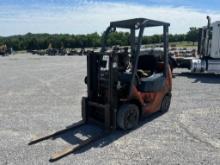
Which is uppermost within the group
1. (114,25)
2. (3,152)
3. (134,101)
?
(114,25)

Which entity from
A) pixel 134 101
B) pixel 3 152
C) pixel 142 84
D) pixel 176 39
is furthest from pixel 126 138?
pixel 176 39

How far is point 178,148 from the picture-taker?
21.3 ft

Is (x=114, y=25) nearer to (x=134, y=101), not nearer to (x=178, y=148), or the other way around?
(x=134, y=101)

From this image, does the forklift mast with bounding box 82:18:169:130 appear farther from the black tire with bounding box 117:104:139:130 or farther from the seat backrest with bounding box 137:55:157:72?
the seat backrest with bounding box 137:55:157:72

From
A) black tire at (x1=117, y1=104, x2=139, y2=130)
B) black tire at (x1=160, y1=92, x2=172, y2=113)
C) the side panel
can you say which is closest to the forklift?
black tire at (x1=117, y1=104, x2=139, y2=130)

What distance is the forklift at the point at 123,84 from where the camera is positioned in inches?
293

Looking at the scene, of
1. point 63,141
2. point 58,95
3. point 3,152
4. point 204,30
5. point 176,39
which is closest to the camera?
point 3,152

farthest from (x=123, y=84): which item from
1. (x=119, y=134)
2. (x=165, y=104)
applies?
(x=165, y=104)

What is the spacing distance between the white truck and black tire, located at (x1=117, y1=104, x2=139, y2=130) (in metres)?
11.3

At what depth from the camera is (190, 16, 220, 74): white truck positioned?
57.4 feet

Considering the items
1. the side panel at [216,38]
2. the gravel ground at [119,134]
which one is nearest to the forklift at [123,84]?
the gravel ground at [119,134]

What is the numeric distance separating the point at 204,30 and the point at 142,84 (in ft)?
36.4

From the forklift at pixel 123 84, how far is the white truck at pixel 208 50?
9.56 meters

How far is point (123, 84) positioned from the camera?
25.4ft
